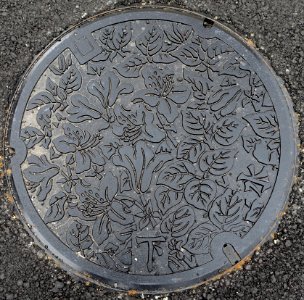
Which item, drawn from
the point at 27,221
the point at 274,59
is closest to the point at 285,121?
the point at 274,59

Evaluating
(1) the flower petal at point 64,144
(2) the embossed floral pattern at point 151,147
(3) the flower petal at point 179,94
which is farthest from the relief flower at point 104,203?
(3) the flower petal at point 179,94

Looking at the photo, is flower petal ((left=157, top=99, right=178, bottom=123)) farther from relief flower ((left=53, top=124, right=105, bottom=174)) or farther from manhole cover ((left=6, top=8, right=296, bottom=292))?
relief flower ((left=53, top=124, right=105, bottom=174))

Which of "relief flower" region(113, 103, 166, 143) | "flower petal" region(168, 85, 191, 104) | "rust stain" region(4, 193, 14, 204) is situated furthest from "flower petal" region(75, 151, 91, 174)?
"flower petal" region(168, 85, 191, 104)

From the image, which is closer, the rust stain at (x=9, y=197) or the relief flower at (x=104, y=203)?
the relief flower at (x=104, y=203)

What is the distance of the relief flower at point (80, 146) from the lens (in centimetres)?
235

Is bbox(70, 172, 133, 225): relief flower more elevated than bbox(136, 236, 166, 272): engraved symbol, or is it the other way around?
bbox(70, 172, 133, 225): relief flower

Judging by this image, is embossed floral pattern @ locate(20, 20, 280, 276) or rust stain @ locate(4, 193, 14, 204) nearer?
embossed floral pattern @ locate(20, 20, 280, 276)

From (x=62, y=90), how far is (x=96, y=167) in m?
0.41

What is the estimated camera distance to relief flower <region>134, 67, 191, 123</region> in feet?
7.75

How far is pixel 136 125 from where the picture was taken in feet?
7.76

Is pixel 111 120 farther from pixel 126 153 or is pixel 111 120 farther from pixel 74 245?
pixel 74 245

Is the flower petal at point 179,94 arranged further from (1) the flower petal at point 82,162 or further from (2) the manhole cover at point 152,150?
(1) the flower petal at point 82,162

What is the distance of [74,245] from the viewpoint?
231 centimetres

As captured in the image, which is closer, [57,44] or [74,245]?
[74,245]
